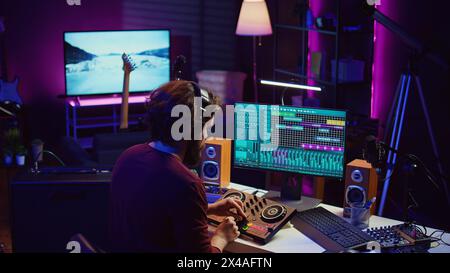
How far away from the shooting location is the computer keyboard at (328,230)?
2385mm

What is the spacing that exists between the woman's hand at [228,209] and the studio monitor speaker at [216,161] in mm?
512

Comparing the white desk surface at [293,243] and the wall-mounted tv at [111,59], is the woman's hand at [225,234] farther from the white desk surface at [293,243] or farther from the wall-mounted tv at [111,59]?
the wall-mounted tv at [111,59]

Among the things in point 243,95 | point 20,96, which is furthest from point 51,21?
point 243,95

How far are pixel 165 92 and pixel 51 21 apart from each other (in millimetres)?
5075

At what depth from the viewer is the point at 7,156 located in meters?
5.66

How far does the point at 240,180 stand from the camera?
12.3 feet

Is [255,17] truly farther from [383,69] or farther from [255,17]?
[383,69]

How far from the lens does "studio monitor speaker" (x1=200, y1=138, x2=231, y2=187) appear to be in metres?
3.07

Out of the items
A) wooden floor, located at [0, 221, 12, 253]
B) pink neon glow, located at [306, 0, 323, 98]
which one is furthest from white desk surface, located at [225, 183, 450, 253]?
pink neon glow, located at [306, 0, 323, 98]

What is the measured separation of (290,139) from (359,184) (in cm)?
39

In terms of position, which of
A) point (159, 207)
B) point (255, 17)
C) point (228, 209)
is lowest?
point (228, 209)

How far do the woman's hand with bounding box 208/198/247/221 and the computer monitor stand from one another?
0.42m

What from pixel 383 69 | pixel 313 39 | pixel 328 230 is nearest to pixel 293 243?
pixel 328 230

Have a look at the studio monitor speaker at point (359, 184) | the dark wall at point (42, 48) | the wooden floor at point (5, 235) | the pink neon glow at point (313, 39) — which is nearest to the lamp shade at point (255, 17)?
the pink neon glow at point (313, 39)
